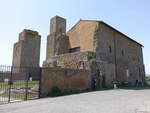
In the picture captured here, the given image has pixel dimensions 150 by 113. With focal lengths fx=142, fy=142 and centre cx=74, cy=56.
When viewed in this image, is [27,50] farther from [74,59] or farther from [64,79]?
[64,79]

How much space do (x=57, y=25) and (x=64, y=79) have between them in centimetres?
2481

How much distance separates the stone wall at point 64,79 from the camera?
40.7 ft

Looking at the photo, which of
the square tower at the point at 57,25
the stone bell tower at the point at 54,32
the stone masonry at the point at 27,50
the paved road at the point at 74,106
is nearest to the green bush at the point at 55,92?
the paved road at the point at 74,106

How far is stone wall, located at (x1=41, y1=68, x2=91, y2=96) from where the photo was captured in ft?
40.7

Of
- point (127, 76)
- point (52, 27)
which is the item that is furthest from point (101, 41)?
point (52, 27)

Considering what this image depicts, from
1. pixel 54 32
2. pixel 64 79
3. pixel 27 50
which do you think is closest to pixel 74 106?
pixel 64 79

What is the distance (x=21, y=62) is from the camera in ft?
134

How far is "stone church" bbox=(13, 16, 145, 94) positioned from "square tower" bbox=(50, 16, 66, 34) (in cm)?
183

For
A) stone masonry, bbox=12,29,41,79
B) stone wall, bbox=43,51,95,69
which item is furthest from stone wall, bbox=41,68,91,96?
stone masonry, bbox=12,29,41,79

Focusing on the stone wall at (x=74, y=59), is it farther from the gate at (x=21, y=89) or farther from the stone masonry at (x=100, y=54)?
the gate at (x=21, y=89)

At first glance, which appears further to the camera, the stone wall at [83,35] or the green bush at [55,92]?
the stone wall at [83,35]

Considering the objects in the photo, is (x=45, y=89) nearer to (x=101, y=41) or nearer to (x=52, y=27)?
(x=101, y=41)

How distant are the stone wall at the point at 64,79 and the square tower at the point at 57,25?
862 inches

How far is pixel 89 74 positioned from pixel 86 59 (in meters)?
2.48
